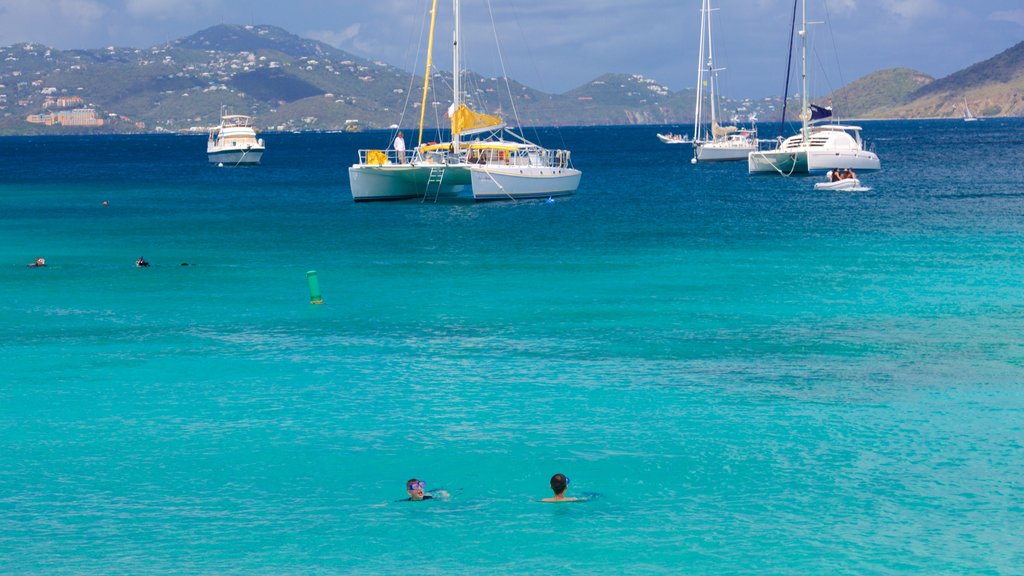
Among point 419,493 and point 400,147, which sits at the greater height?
point 400,147

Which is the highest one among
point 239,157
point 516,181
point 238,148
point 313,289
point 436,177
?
point 238,148

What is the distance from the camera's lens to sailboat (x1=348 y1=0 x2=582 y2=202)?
71.9m

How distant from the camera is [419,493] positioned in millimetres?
18359

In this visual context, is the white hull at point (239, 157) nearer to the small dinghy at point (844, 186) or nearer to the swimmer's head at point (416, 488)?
the small dinghy at point (844, 186)

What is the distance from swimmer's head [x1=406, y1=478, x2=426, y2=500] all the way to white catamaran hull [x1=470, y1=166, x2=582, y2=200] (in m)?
53.4

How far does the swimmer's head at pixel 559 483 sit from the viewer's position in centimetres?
1794

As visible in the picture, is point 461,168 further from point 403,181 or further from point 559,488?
point 559,488

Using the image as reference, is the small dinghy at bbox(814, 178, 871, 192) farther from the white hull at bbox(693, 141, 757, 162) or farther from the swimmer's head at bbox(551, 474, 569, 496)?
the swimmer's head at bbox(551, 474, 569, 496)

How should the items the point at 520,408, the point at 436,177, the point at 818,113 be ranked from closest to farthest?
the point at 520,408 < the point at 436,177 < the point at 818,113

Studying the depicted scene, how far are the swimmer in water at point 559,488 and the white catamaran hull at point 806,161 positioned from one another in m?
81.9

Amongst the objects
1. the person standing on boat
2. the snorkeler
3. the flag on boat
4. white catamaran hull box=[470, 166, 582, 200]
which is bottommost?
the snorkeler

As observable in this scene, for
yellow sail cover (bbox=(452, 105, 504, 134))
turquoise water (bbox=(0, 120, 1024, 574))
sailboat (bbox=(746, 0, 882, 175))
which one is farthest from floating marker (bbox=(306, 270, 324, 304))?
sailboat (bbox=(746, 0, 882, 175))

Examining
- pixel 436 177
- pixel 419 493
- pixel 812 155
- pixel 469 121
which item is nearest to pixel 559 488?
pixel 419 493

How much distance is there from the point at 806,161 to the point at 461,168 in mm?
35609
